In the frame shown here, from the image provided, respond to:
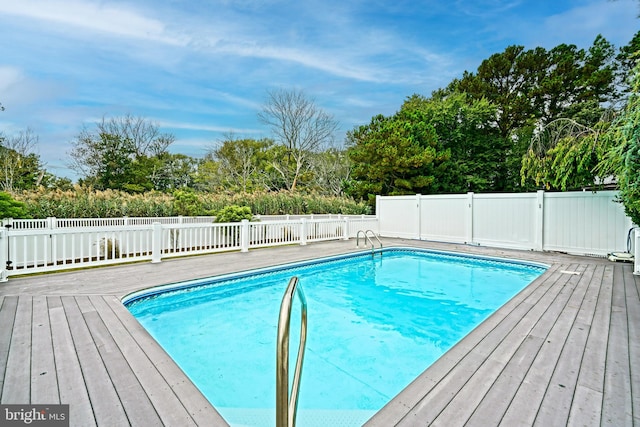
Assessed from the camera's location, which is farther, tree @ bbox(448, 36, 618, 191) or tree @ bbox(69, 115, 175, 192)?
tree @ bbox(69, 115, 175, 192)

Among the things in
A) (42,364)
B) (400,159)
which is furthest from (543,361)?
(400,159)

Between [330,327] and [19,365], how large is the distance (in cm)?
297

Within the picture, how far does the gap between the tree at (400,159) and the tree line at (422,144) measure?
2.0 inches

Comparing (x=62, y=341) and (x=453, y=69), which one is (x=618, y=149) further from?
(x=453, y=69)

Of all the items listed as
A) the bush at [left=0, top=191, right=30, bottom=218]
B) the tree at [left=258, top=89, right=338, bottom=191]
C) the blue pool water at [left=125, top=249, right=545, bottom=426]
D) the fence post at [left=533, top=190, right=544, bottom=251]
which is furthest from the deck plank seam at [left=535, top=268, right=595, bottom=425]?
the tree at [left=258, top=89, right=338, bottom=191]

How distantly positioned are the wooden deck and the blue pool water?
0.50 metres

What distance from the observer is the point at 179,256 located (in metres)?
7.15

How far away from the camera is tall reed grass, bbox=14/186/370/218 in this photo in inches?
381

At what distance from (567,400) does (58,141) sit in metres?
26.1

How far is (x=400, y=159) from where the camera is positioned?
42.9 feet

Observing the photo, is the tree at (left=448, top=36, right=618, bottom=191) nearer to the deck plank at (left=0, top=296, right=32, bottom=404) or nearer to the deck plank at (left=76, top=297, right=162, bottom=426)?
the deck plank at (left=76, top=297, right=162, bottom=426)

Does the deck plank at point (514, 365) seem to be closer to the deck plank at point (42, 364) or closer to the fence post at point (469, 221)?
the deck plank at point (42, 364)

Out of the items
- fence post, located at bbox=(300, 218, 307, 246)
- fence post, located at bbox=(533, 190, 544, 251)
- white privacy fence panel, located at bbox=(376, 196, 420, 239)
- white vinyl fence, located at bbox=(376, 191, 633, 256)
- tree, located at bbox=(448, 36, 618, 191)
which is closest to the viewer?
white vinyl fence, located at bbox=(376, 191, 633, 256)

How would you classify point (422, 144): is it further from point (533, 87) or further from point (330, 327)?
point (330, 327)
